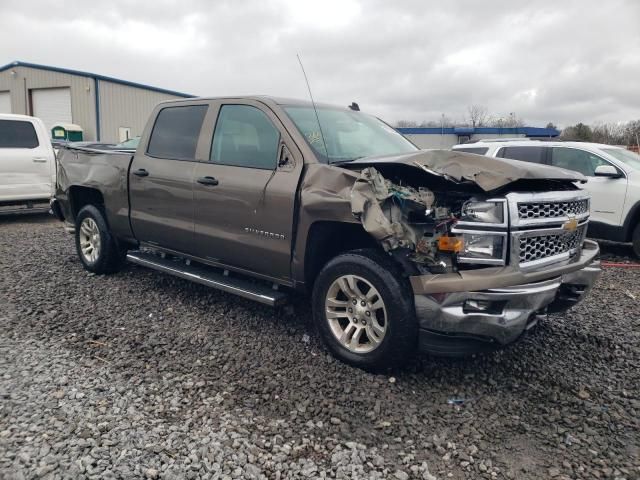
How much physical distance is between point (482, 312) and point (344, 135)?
1953 millimetres

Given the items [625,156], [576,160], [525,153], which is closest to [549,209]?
[576,160]

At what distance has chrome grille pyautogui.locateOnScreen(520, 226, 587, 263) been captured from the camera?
3188 millimetres

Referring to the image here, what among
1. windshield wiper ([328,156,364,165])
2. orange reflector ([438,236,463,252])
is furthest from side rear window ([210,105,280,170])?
orange reflector ([438,236,463,252])

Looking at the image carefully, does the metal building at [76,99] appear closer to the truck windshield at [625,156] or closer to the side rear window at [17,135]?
the side rear window at [17,135]

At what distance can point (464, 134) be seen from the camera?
87.9ft

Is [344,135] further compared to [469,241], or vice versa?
[344,135]

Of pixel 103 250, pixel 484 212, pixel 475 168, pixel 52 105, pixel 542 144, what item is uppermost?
pixel 52 105

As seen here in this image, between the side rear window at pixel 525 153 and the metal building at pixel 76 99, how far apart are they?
20.8m

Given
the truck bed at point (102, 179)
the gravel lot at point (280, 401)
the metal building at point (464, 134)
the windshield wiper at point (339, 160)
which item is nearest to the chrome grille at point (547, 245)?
the gravel lot at point (280, 401)

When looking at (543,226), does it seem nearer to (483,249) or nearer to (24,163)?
(483,249)

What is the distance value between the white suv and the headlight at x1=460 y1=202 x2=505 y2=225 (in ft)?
15.4

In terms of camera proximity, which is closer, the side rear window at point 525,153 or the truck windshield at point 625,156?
the truck windshield at point 625,156

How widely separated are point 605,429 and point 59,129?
944 inches

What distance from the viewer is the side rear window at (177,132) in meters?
4.70
